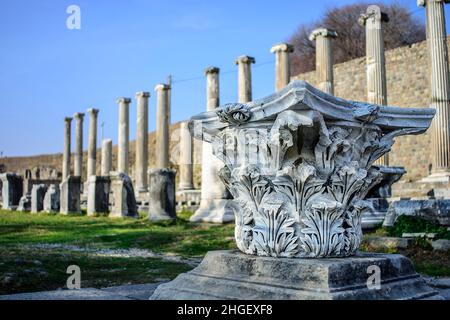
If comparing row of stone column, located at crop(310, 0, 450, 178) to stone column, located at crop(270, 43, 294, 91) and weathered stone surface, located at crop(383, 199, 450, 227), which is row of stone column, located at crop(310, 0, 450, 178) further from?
weathered stone surface, located at crop(383, 199, 450, 227)

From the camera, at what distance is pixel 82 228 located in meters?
12.7

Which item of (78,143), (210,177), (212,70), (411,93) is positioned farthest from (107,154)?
(210,177)

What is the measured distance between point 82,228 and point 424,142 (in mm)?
16777

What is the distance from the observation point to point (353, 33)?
38375 mm

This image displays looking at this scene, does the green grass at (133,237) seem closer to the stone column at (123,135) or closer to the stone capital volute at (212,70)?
the stone capital volute at (212,70)

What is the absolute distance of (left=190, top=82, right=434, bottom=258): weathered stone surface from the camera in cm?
349

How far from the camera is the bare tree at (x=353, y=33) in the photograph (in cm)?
3722

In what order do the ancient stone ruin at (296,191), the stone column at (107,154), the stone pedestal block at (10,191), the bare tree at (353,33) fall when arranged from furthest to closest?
the bare tree at (353,33), the stone column at (107,154), the stone pedestal block at (10,191), the ancient stone ruin at (296,191)

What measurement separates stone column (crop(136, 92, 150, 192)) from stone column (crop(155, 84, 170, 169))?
147 cm

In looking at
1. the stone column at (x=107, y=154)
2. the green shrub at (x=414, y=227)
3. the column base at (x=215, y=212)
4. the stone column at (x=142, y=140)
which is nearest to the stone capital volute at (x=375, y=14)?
the column base at (x=215, y=212)

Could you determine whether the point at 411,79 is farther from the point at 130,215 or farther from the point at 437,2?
the point at 130,215

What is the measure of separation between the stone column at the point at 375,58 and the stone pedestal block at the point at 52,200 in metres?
11.9

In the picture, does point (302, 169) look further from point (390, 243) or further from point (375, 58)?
point (375, 58)
